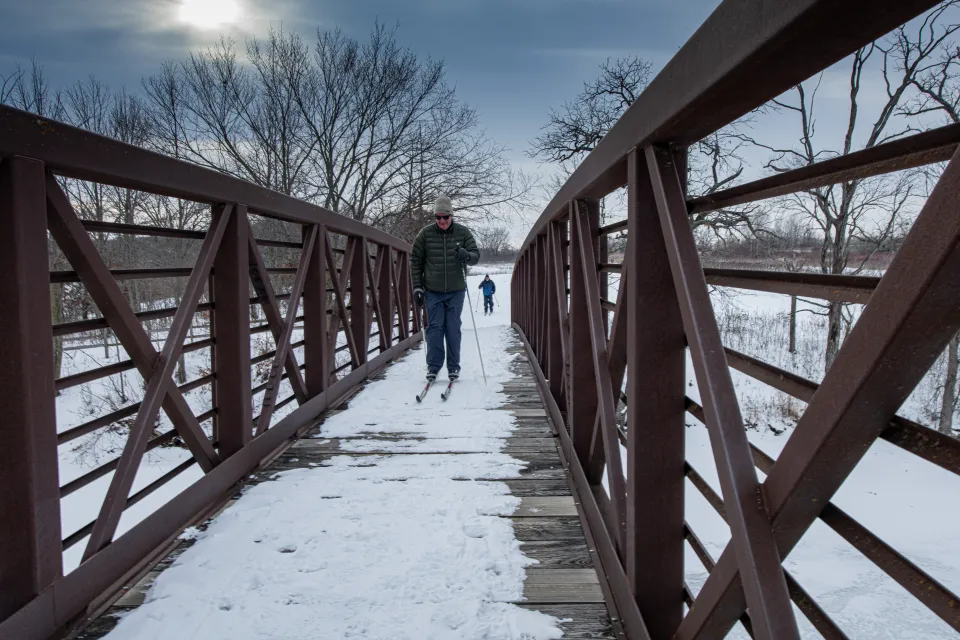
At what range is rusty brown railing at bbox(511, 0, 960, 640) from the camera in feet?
2.10

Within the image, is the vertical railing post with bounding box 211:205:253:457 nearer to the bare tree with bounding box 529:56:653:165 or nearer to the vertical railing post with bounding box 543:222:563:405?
the vertical railing post with bounding box 543:222:563:405

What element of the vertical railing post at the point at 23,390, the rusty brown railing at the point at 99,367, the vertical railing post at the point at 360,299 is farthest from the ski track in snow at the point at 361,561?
the vertical railing post at the point at 360,299

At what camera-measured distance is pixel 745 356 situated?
44.2 inches

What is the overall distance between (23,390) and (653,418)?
5.42 ft

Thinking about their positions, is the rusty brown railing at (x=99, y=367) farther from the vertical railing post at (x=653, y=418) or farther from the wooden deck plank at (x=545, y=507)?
the vertical railing post at (x=653, y=418)

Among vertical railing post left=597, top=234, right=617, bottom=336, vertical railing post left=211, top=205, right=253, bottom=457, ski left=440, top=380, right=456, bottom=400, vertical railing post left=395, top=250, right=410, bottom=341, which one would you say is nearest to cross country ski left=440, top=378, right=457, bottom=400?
ski left=440, top=380, right=456, bottom=400

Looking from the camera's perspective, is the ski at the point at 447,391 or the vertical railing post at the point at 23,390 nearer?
the vertical railing post at the point at 23,390

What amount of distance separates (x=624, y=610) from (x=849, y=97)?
10965 millimetres

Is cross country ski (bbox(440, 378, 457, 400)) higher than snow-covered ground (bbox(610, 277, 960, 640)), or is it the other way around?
cross country ski (bbox(440, 378, 457, 400))

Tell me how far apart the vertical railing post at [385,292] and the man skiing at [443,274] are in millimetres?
1184

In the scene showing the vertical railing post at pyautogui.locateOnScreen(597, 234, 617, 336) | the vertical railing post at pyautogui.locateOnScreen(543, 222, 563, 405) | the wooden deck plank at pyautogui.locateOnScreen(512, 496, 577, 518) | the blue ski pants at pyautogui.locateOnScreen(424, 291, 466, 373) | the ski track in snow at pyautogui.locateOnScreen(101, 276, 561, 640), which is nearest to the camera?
the ski track in snow at pyautogui.locateOnScreen(101, 276, 561, 640)

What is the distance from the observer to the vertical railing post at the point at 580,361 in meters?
2.47

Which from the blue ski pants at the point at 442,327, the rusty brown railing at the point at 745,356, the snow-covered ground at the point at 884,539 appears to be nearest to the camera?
the rusty brown railing at the point at 745,356

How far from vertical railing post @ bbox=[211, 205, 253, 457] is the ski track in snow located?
1.09 ft
